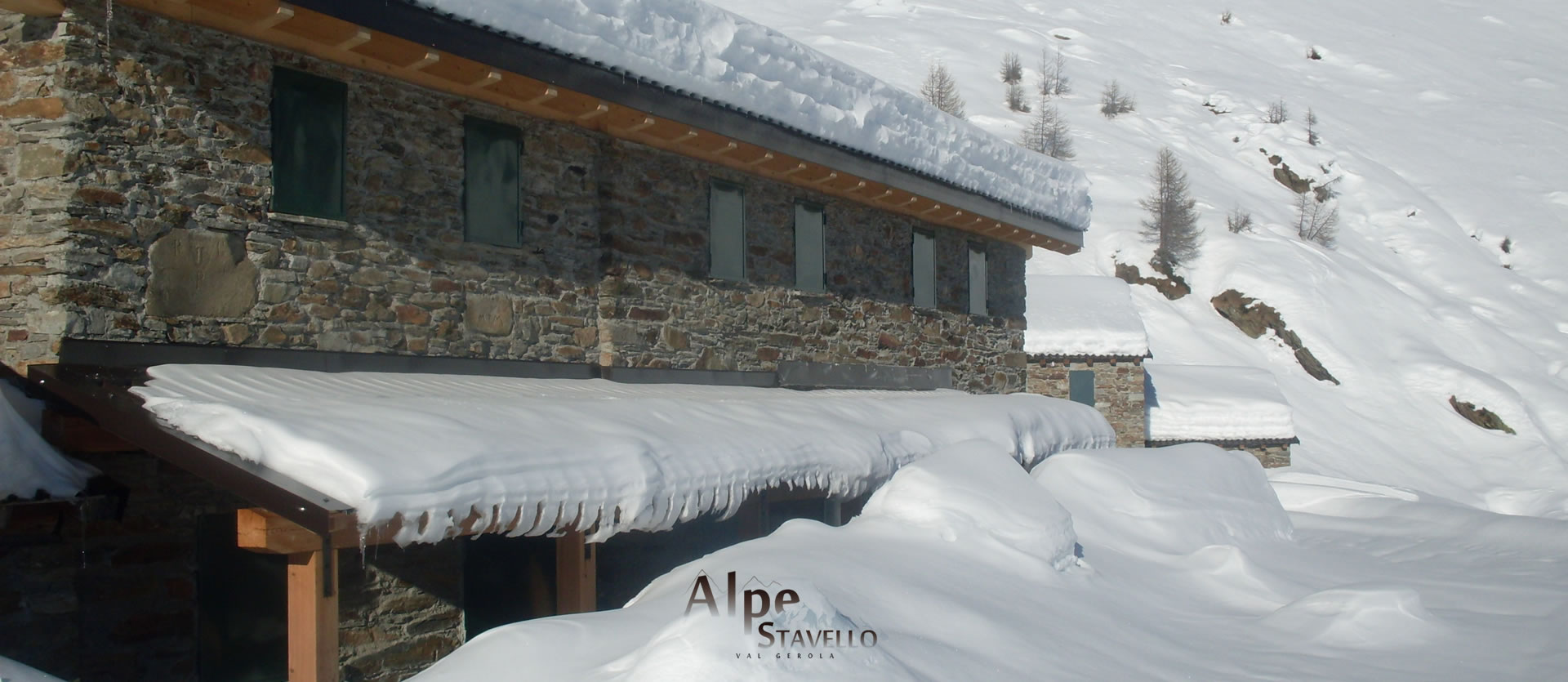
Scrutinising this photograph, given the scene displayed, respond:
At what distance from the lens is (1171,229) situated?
40.6m

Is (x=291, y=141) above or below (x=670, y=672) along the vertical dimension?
above

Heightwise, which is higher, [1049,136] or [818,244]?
[1049,136]

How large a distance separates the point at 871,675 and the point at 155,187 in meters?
4.99

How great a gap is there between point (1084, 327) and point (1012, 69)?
108ft

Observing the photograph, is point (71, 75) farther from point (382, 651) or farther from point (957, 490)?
point (957, 490)

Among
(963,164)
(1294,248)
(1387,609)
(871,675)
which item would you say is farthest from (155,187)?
(1294,248)

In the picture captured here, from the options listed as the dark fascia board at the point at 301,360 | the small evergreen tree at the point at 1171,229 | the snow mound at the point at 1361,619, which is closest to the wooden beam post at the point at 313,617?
the dark fascia board at the point at 301,360

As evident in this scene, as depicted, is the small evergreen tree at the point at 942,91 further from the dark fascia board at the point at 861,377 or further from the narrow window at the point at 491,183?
the narrow window at the point at 491,183

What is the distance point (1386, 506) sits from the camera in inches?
549

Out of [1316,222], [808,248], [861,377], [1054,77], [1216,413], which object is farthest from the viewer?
[1054,77]

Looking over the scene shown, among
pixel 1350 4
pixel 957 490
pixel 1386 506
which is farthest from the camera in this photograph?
pixel 1350 4

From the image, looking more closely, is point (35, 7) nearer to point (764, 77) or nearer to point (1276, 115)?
point (764, 77)

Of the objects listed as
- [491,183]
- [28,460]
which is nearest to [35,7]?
[28,460]

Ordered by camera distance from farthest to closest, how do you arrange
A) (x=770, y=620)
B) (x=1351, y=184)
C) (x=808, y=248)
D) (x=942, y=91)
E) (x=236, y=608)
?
(x=1351, y=184)
(x=942, y=91)
(x=808, y=248)
(x=236, y=608)
(x=770, y=620)
